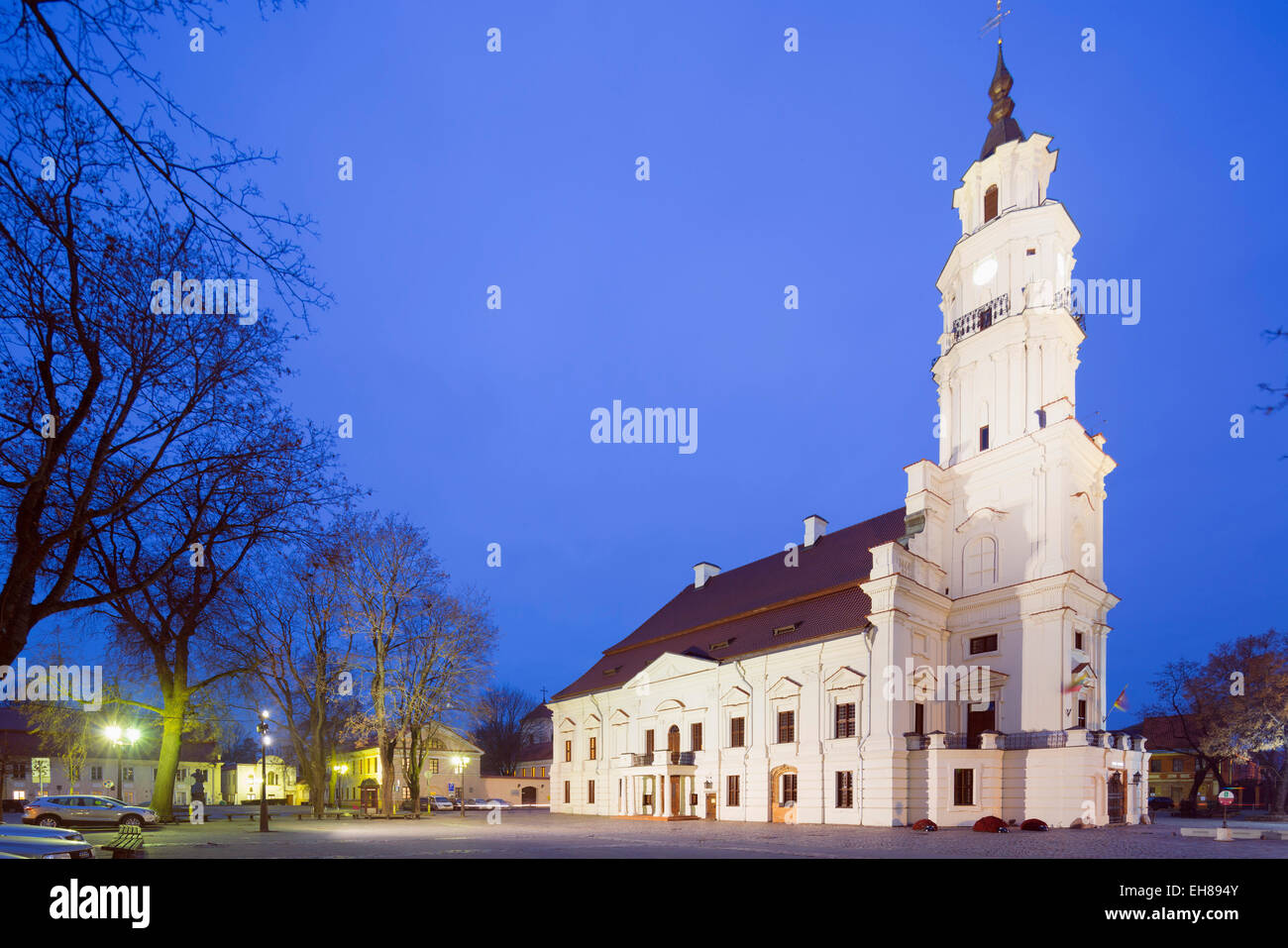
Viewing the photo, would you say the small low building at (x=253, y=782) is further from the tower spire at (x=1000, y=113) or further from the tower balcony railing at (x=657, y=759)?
the tower spire at (x=1000, y=113)

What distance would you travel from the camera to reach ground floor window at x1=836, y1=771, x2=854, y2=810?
38.9 metres

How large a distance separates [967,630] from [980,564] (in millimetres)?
3397

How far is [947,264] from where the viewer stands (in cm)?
4688

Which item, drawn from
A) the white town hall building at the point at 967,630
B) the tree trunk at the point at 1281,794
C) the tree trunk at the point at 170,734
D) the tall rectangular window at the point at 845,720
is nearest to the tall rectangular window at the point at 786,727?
the white town hall building at the point at 967,630

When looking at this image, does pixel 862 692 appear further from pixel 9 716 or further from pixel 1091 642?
pixel 9 716

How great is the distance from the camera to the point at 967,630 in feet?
138

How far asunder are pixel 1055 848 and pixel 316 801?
37.6 metres

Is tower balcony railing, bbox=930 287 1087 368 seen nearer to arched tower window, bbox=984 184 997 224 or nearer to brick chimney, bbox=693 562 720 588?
arched tower window, bbox=984 184 997 224

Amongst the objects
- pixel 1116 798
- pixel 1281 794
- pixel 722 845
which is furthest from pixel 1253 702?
pixel 722 845

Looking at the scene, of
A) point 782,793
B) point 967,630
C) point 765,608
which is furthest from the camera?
point 765,608

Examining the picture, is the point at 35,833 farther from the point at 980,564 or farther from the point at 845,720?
the point at 980,564

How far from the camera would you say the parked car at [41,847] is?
10.0 metres

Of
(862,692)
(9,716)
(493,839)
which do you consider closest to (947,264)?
(862,692)

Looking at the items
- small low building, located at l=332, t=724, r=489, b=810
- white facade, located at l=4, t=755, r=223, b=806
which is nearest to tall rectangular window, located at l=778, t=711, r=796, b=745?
small low building, located at l=332, t=724, r=489, b=810
